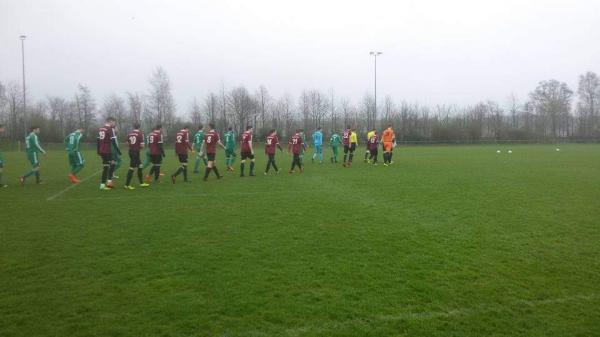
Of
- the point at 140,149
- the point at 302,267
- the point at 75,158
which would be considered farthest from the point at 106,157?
the point at 302,267

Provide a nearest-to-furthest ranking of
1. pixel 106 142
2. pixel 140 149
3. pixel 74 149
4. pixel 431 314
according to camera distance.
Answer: pixel 431 314
pixel 106 142
pixel 140 149
pixel 74 149

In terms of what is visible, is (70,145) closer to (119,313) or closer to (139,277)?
(139,277)

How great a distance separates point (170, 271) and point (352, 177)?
10484 millimetres

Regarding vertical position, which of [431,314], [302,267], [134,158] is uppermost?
[134,158]

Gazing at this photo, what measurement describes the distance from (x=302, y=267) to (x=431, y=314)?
1.73 metres

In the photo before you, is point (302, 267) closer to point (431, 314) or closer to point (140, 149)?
point (431, 314)

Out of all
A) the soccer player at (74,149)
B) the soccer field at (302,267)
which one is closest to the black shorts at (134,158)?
the soccer field at (302,267)

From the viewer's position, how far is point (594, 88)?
81188mm

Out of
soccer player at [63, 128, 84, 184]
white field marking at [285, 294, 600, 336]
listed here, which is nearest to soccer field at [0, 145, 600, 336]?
white field marking at [285, 294, 600, 336]

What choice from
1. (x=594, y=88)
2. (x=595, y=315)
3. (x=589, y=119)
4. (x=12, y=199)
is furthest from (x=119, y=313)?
(x=594, y=88)

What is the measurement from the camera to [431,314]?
12.9 ft

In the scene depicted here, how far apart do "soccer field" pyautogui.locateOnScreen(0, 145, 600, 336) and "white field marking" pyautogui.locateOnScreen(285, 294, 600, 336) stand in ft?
0.05

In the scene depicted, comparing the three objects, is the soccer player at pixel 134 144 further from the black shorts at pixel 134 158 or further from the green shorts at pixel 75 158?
the green shorts at pixel 75 158

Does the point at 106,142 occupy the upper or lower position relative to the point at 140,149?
upper
